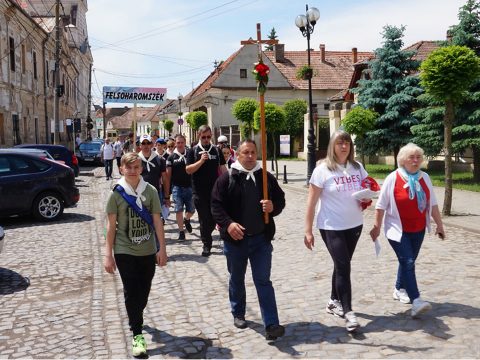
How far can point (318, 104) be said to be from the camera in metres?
47.6

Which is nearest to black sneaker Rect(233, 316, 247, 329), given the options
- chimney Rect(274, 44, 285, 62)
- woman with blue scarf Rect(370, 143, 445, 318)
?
woman with blue scarf Rect(370, 143, 445, 318)

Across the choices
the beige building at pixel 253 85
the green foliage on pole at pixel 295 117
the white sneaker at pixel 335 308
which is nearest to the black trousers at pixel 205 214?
the white sneaker at pixel 335 308

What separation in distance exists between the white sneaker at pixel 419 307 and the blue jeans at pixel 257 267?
1.30 m

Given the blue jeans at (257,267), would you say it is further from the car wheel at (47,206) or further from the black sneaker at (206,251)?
the car wheel at (47,206)

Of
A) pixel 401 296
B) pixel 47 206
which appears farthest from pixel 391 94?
pixel 401 296

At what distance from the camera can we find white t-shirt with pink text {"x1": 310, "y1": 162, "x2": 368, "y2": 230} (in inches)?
194

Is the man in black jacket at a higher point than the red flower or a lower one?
lower

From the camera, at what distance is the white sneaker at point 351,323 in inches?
184

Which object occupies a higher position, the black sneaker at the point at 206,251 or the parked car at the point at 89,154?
the parked car at the point at 89,154

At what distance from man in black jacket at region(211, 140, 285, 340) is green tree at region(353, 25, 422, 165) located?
65.8 feet

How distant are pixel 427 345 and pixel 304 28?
15248 millimetres

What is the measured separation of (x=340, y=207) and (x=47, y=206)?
8.46 metres

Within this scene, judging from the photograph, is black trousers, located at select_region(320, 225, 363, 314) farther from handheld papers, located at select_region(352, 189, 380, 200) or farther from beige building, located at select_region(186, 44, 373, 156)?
beige building, located at select_region(186, 44, 373, 156)

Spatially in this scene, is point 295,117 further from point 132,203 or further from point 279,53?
point 132,203
